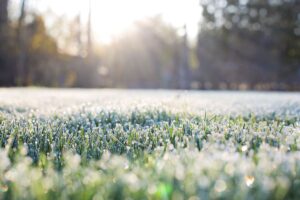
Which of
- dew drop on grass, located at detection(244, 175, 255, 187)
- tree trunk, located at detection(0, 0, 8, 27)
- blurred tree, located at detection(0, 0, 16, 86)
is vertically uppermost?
tree trunk, located at detection(0, 0, 8, 27)

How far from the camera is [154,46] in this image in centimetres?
4369

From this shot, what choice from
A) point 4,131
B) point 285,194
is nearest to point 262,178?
point 285,194

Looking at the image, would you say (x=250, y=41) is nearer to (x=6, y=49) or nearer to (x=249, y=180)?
(x=6, y=49)

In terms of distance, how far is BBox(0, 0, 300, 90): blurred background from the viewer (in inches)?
1412

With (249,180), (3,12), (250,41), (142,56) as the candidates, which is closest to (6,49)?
(3,12)

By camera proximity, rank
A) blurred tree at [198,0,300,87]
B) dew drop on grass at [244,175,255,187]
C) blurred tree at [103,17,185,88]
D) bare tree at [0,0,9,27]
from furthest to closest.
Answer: blurred tree at [198,0,300,87] → blurred tree at [103,17,185,88] → bare tree at [0,0,9,27] → dew drop on grass at [244,175,255,187]

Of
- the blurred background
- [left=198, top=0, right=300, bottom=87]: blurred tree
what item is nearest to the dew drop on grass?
the blurred background

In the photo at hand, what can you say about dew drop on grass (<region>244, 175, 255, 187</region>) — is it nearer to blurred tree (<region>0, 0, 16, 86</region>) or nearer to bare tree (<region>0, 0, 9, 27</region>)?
blurred tree (<region>0, 0, 16, 86</region>)

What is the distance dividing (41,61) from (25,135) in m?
36.7

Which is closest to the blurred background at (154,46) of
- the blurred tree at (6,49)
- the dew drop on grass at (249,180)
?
the blurred tree at (6,49)

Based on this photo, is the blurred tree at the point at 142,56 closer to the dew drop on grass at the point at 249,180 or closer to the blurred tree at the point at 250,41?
the blurred tree at the point at 250,41

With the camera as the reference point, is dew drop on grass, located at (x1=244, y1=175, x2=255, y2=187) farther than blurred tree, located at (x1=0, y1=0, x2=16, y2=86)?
No

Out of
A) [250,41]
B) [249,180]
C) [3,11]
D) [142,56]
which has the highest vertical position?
[3,11]

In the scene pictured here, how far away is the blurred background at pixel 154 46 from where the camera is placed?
35.9 metres
